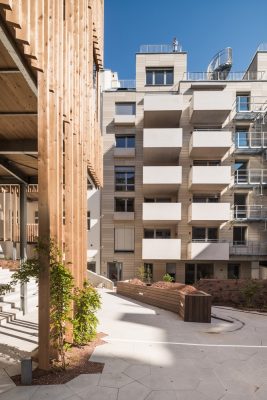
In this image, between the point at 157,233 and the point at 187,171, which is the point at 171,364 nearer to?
the point at 157,233

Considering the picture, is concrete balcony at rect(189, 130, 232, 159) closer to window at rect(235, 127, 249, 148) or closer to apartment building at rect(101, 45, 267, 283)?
apartment building at rect(101, 45, 267, 283)

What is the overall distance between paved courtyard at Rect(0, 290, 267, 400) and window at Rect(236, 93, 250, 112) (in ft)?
63.4

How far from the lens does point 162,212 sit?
19188mm

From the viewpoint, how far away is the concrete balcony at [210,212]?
19156mm

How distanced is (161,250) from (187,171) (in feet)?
24.4

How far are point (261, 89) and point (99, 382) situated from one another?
82.0ft

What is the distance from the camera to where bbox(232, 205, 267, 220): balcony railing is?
2069 cm

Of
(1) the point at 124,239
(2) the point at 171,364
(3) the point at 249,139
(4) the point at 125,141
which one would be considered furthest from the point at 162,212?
(2) the point at 171,364

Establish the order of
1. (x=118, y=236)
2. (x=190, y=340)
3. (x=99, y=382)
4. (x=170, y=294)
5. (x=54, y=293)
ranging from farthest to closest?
(x=118, y=236) → (x=170, y=294) → (x=190, y=340) → (x=54, y=293) → (x=99, y=382)

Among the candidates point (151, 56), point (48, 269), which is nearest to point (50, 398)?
point (48, 269)

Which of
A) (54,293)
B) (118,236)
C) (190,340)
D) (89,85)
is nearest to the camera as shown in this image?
(54,293)

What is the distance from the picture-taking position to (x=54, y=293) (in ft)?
16.9

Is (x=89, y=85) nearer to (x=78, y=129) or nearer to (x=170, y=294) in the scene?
(x=78, y=129)

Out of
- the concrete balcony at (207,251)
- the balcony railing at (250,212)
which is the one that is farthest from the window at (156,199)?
the balcony railing at (250,212)
